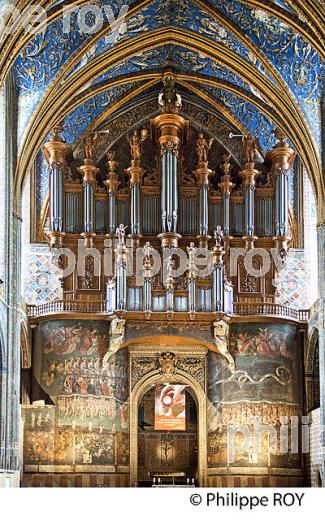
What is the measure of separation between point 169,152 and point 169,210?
2084 mm

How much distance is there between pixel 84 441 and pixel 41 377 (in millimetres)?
2668

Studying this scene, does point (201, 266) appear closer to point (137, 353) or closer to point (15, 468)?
point (137, 353)

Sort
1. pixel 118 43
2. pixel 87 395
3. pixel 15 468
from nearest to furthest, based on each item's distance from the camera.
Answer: pixel 15 468, pixel 118 43, pixel 87 395

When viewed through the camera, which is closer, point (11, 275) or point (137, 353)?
point (11, 275)

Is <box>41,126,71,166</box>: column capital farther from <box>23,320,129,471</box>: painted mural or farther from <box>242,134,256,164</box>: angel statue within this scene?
<box>242,134,256,164</box>: angel statue

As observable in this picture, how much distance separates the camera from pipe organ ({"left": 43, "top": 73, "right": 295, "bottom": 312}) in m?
36.8

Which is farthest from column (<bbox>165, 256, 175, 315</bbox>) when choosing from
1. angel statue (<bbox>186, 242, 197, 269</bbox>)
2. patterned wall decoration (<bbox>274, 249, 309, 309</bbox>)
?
patterned wall decoration (<bbox>274, 249, 309, 309</bbox>)

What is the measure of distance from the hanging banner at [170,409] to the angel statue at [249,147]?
887cm

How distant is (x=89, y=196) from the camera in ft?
122

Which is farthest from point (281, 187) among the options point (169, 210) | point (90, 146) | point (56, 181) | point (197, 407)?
point (197, 407)

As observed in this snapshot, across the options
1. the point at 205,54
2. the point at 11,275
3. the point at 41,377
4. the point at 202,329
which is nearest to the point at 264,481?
the point at 202,329

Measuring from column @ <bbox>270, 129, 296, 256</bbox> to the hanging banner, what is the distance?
6.75 meters

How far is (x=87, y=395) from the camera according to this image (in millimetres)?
36188

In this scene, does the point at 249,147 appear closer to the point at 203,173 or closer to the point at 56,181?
the point at 203,173
